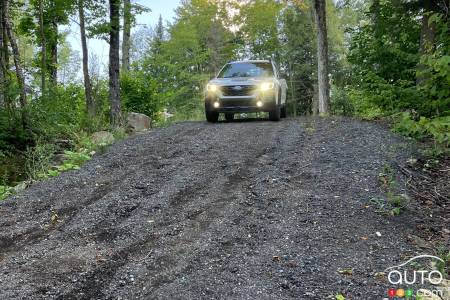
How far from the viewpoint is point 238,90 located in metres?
12.0

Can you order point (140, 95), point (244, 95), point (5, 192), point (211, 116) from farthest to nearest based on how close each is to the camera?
point (140, 95) → point (211, 116) → point (244, 95) → point (5, 192)

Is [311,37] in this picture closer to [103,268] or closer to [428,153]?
[428,153]

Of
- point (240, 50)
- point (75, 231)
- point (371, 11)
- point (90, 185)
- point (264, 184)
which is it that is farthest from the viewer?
point (240, 50)

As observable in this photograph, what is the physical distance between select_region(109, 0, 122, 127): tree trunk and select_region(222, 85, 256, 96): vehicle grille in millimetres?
3335

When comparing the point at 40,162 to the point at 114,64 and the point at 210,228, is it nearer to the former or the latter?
the point at 210,228

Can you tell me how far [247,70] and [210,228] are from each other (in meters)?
8.71

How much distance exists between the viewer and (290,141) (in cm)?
881

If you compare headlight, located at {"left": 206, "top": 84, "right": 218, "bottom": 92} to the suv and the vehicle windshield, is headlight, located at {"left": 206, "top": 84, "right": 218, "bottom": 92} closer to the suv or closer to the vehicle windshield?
the suv

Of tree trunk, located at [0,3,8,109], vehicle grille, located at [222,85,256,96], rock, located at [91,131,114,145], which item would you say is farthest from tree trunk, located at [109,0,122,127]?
vehicle grille, located at [222,85,256,96]

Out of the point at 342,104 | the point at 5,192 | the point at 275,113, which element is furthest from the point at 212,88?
the point at 342,104

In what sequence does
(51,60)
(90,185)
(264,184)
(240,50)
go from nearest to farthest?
(264,184)
(90,185)
(51,60)
(240,50)

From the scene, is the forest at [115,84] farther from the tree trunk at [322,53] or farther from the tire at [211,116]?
the tire at [211,116]

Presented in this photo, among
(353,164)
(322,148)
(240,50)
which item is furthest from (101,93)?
(240,50)

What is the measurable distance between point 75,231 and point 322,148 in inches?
185
